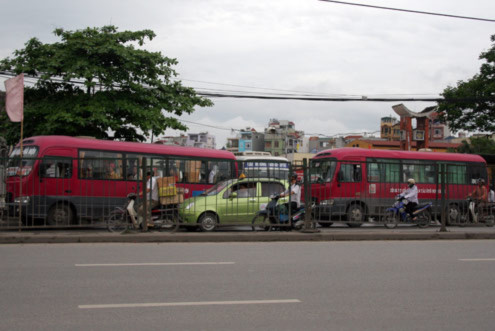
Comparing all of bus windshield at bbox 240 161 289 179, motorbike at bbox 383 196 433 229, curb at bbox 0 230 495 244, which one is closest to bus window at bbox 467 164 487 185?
motorbike at bbox 383 196 433 229

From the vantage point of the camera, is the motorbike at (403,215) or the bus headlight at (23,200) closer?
the bus headlight at (23,200)

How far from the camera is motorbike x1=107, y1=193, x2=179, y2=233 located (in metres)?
12.4

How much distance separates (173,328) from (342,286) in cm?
279

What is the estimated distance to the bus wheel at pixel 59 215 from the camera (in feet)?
40.4

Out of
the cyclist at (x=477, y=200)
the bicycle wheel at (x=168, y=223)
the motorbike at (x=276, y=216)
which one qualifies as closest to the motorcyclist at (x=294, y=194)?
the motorbike at (x=276, y=216)

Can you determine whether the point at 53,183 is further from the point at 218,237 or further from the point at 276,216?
the point at 276,216

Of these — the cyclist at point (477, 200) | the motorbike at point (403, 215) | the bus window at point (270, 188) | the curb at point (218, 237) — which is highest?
the bus window at point (270, 188)

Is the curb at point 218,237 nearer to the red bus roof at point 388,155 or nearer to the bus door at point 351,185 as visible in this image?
the bus door at point 351,185

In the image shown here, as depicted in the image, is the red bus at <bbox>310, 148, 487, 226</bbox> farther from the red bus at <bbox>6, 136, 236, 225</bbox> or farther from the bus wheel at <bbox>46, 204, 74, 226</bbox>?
the bus wheel at <bbox>46, 204, 74, 226</bbox>

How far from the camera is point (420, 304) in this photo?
590 cm

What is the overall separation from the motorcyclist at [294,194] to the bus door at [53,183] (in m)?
5.33

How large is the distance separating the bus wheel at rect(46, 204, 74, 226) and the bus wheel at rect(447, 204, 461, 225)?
10.0 metres

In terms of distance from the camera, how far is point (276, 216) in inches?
518

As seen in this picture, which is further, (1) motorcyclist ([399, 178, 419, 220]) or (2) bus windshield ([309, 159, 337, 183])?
(1) motorcyclist ([399, 178, 419, 220])
